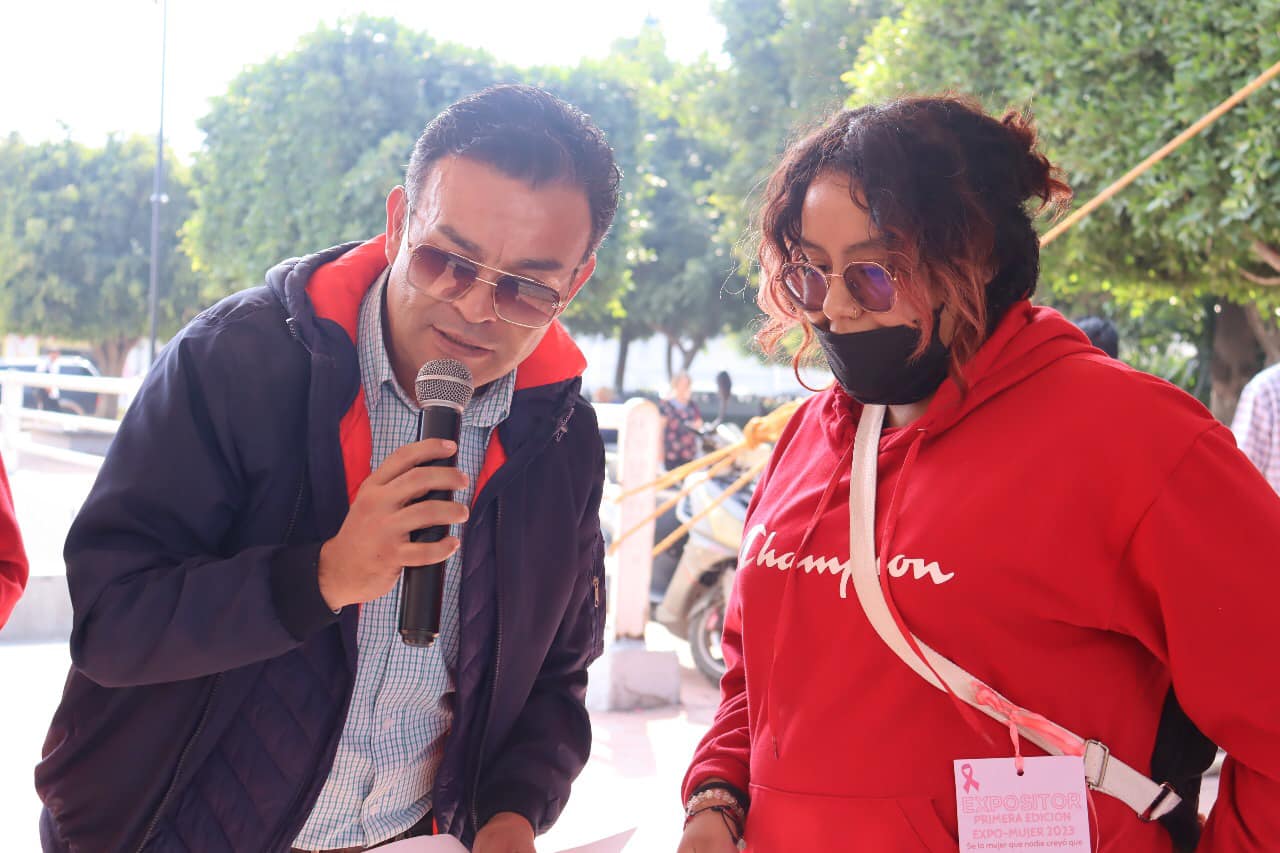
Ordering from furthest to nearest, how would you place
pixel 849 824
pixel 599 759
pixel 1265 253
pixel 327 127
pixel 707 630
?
pixel 327 127, pixel 707 630, pixel 1265 253, pixel 599 759, pixel 849 824

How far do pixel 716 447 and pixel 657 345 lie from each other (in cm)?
5255

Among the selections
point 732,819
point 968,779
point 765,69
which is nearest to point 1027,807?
point 968,779

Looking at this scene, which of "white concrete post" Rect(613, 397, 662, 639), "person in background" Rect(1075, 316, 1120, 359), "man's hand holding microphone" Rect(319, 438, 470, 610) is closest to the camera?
"man's hand holding microphone" Rect(319, 438, 470, 610)

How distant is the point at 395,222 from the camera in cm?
203

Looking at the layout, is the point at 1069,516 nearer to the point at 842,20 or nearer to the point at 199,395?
the point at 199,395

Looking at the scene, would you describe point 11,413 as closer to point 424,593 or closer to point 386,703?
point 386,703

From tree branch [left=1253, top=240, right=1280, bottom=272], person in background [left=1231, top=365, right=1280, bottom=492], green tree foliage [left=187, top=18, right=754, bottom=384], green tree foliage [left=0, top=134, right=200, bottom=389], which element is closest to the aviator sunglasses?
person in background [left=1231, top=365, right=1280, bottom=492]

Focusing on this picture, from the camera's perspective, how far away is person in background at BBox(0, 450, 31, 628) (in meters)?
2.17

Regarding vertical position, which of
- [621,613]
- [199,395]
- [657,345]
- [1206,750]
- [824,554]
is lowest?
[657,345]

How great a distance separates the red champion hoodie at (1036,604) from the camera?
1.52m

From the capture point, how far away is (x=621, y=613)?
263 inches

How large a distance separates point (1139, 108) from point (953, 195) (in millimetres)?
6784

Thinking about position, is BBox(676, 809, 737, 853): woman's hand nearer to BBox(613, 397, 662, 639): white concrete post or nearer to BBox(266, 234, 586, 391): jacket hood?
BBox(266, 234, 586, 391): jacket hood

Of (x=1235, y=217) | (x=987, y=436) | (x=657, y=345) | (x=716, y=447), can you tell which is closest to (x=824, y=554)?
(x=987, y=436)
